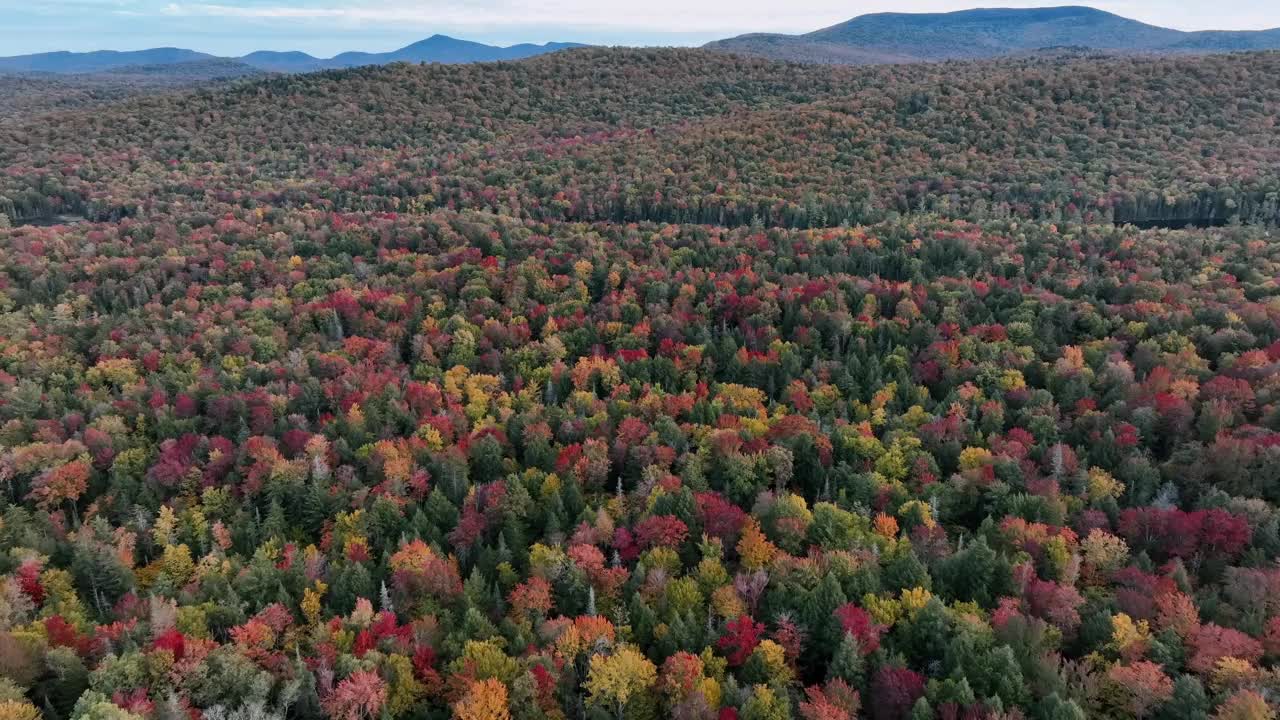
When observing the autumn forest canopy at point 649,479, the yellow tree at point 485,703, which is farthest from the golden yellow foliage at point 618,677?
the yellow tree at point 485,703

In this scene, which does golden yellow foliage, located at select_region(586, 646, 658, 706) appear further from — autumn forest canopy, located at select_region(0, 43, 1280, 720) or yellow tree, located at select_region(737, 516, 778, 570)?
yellow tree, located at select_region(737, 516, 778, 570)

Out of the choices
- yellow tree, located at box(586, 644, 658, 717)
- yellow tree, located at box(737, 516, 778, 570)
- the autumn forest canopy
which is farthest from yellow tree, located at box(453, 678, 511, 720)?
yellow tree, located at box(737, 516, 778, 570)

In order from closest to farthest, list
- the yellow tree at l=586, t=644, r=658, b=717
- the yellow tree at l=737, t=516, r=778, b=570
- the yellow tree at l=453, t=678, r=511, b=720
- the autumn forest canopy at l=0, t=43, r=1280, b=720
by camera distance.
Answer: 1. the yellow tree at l=453, t=678, r=511, b=720
2. the yellow tree at l=586, t=644, r=658, b=717
3. the autumn forest canopy at l=0, t=43, r=1280, b=720
4. the yellow tree at l=737, t=516, r=778, b=570

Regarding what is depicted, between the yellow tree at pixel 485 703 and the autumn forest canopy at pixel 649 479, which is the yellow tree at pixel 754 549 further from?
the yellow tree at pixel 485 703

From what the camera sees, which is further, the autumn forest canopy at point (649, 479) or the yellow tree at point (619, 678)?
the autumn forest canopy at point (649, 479)

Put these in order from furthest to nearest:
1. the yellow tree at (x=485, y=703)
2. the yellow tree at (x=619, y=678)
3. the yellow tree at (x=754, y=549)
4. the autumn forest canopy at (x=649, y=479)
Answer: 1. the yellow tree at (x=754, y=549)
2. the autumn forest canopy at (x=649, y=479)
3. the yellow tree at (x=619, y=678)
4. the yellow tree at (x=485, y=703)

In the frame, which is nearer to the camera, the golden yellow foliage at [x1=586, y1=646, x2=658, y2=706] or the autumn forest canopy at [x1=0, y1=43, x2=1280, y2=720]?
the golden yellow foliage at [x1=586, y1=646, x2=658, y2=706]

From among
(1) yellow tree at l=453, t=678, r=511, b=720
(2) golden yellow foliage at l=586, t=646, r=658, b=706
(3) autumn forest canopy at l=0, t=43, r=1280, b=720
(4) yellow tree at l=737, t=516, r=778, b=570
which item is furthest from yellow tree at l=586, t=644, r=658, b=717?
(4) yellow tree at l=737, t=516, r=778, b=570

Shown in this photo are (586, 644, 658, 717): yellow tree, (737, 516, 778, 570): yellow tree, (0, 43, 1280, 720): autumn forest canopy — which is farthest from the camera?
(737, 516, 778, 570): yellow tree
